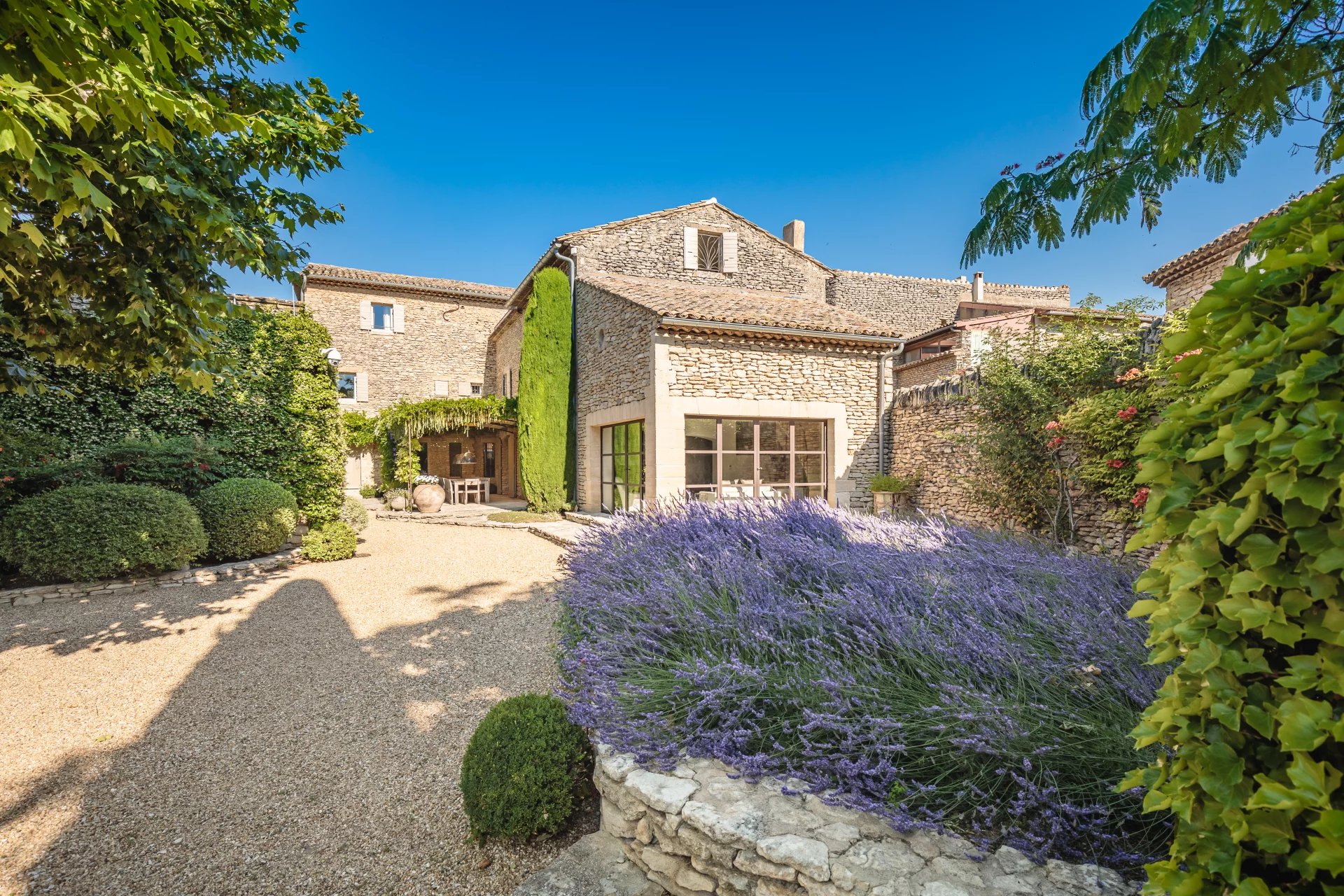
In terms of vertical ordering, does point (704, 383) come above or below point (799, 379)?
below

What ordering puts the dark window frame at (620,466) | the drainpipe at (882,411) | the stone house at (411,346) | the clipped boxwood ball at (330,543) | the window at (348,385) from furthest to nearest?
1. the window at (348,385)
2. the stone house at (411,346)
3. the drainpipe at (882,411)
4. the dark window frame at (620,466)
5. the clipped boxwood ball at (330,543)

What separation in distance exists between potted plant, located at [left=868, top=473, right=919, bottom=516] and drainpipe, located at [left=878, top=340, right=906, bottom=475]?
0.49 meters

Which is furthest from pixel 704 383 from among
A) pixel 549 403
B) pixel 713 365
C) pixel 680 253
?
pixel 680 253

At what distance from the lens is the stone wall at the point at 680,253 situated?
1223 cm

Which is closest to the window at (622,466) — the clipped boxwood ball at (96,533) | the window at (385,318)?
the clipped boxwood ball at (96,533)

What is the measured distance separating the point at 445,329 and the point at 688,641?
19.5m

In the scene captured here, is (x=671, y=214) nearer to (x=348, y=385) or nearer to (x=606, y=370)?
(x=606, y=370)

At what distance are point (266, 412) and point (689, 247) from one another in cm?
887

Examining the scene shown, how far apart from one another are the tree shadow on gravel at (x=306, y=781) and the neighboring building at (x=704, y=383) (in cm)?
453

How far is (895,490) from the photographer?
30.0 ft

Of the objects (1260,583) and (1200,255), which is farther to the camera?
(1200,255)

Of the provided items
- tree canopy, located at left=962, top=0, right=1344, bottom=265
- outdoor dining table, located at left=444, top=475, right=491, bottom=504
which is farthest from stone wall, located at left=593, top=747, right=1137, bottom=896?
outdoor dining table, located at left=444, top=475, right=491, bottom=504

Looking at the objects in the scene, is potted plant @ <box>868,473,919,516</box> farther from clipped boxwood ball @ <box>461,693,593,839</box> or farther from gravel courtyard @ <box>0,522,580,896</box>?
clipped boxwood ball @ <box>461,693,593,839</box>

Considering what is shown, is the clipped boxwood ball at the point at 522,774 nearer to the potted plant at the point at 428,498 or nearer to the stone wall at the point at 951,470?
the stone wall at the point at 951,470
